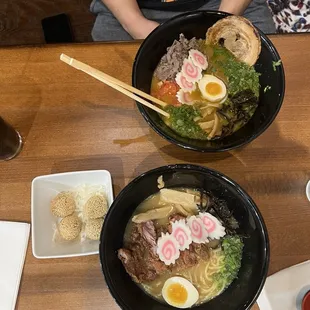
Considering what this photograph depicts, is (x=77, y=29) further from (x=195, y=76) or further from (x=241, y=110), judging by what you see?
(x=241, y=110)

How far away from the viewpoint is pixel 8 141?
1530mm

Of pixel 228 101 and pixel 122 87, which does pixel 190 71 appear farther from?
pixel 122 87

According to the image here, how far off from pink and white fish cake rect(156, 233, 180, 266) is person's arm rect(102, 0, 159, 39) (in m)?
0.91

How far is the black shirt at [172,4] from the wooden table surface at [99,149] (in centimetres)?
37

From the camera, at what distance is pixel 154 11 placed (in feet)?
6.63

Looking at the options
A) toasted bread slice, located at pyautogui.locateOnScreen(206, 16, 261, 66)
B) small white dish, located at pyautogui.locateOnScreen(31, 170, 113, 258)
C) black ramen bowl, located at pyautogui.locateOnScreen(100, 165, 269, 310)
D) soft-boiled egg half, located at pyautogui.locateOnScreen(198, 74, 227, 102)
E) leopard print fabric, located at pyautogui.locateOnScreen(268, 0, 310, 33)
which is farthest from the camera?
leopard print fabric, located at pyautogui.locateOnScreen(268, 0, 310, 33)

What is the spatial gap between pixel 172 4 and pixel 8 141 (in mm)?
945

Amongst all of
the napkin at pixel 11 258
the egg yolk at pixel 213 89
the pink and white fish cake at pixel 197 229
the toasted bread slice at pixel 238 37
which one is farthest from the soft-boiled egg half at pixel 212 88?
the napkin at pixel 11 258

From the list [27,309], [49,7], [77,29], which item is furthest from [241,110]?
[49,7]

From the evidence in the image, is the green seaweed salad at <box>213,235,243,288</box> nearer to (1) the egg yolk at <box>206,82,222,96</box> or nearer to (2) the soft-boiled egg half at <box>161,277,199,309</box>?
(2) the soft-boiled egg half at <box>161,277,199,309</box>

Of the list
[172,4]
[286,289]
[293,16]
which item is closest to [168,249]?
[286,289]

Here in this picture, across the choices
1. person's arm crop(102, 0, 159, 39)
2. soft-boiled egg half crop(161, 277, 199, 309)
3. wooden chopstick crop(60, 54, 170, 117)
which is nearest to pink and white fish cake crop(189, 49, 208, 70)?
wooden chopstick crop(60, 54, 170, 117)

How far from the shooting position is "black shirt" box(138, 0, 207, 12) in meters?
1.97

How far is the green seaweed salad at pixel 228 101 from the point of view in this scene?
5.01 feet
